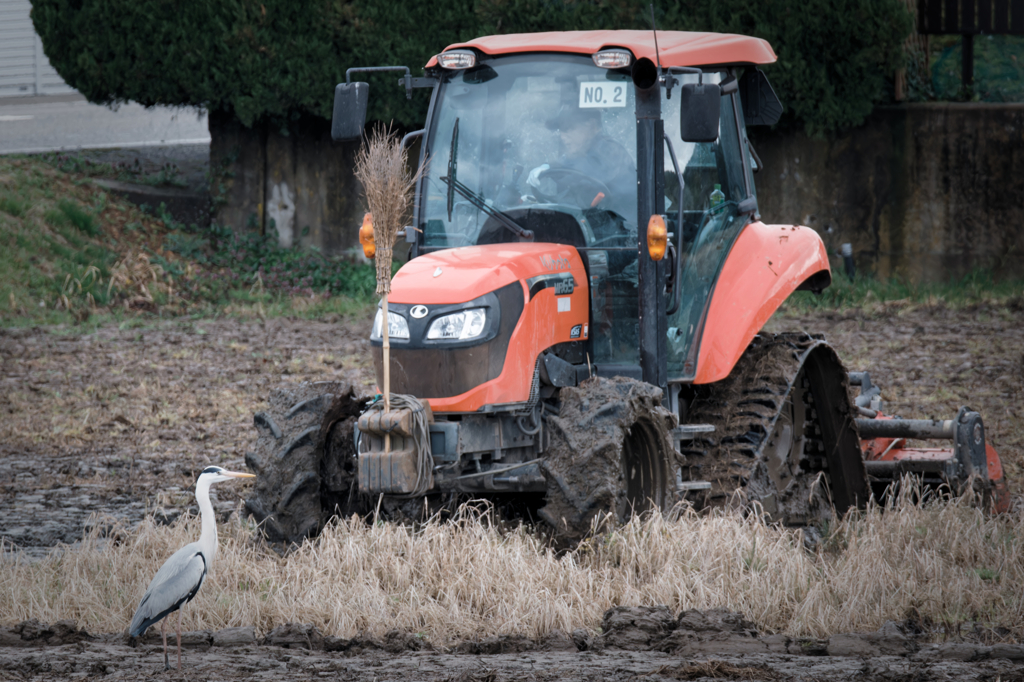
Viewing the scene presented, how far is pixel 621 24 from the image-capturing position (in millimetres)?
13859

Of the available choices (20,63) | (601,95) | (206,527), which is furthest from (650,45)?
(20,63)

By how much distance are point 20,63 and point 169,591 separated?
24.0m

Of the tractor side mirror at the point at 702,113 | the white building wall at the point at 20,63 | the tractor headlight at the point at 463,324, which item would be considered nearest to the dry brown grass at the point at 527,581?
the tractor headlight at the point at 463,324

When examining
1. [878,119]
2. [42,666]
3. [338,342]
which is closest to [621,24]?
[878,119]

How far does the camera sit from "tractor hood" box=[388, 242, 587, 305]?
545cm

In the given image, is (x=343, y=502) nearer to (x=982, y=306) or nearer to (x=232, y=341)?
(x=232, y=341)

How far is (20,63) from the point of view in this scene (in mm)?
25359

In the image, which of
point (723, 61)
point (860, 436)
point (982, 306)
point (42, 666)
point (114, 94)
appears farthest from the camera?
point (114, 94)

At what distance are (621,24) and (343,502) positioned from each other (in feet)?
A: 30.5

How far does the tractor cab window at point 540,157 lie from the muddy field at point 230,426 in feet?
7.42

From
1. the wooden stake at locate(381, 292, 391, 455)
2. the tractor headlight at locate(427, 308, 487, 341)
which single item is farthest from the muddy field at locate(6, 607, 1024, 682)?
the tractor headlight at locate(427, 308, 487, 341)

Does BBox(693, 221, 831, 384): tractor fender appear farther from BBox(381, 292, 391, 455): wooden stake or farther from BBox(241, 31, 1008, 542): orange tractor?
BBox(381, 292, 391, 455): wooden stake

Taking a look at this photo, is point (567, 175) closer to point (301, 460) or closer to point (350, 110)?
point (350, 110)

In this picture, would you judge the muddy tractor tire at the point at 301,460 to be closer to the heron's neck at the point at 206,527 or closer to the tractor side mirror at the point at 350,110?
the heron's neck at the point at 206,527
